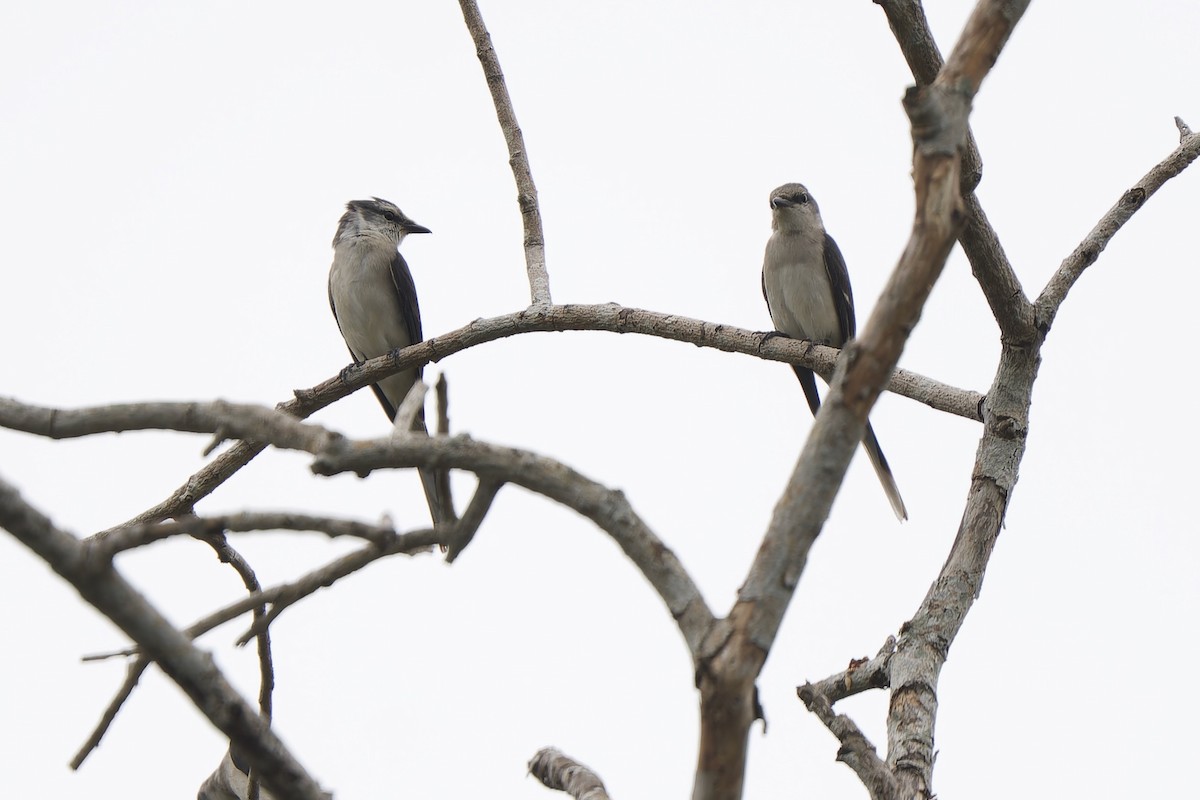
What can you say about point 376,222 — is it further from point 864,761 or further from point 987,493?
point 864,761

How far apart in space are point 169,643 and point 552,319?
3.61 meters

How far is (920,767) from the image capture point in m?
3.99

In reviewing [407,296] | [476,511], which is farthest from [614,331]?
[407,296]

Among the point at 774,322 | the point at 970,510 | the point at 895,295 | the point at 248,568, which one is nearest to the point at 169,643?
the point at 895,295

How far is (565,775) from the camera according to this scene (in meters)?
3.24

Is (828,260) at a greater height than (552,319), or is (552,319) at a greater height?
(828,260)

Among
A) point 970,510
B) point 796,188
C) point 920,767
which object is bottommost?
point 920,767

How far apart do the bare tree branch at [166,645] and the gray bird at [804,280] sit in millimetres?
6796

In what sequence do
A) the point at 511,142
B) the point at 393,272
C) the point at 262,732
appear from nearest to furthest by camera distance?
the point at 262,732
the point at 511,142
the point at 393,272

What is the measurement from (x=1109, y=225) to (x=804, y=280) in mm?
3706

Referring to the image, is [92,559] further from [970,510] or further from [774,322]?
[774,322]

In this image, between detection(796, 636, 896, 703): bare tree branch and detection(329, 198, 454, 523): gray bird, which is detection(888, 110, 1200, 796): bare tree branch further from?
detection(329, 198, 454, 523): gray bird

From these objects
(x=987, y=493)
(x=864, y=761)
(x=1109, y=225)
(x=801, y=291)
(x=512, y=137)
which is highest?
(x=801, y=291)

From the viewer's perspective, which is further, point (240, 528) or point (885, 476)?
point (885, 476)
